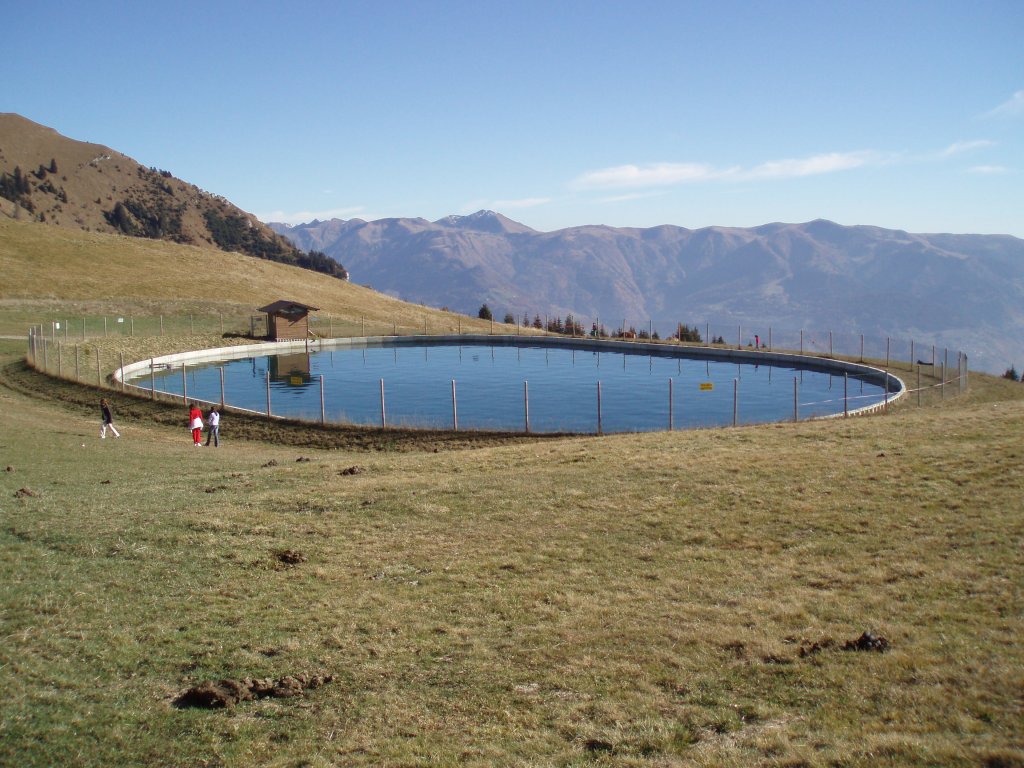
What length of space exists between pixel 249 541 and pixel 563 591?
208 inches

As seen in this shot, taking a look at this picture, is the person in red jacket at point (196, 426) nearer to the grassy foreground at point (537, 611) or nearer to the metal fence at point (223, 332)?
the metal fence at point (223, 332)

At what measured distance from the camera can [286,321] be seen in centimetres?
6031

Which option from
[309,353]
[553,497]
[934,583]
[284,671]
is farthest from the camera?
[309,353]

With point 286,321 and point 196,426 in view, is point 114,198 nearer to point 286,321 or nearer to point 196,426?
point 286,321

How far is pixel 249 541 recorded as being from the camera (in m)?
13.1

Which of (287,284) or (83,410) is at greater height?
(287,284)

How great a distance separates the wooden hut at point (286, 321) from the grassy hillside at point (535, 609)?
134 feet

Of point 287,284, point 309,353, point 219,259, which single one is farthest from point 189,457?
point 219,259

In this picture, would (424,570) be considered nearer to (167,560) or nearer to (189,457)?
(167,560)

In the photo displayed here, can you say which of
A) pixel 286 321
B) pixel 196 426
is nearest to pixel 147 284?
pixel 286 321

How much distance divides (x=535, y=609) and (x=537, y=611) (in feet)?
0.22

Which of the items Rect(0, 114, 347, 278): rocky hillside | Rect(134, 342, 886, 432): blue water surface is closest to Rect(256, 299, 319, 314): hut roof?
Rect(134, 342, 886, 432): blue water surface

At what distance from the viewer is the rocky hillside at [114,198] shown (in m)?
149

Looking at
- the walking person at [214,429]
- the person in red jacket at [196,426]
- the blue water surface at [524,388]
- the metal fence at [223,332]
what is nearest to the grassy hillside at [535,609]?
the person in red jacket at [196,426]
